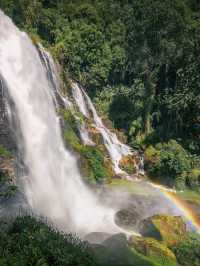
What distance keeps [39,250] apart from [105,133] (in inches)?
1033

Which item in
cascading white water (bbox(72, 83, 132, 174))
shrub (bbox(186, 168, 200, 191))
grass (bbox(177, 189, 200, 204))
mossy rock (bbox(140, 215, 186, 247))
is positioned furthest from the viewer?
cascading white water (bbox(72, 83, 132, 174))

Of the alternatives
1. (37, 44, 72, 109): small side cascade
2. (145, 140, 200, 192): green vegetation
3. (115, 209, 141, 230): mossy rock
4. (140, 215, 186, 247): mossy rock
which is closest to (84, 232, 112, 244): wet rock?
(115, 209, 141, 230): mossy rock

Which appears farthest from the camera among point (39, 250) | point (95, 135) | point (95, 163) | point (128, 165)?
point (95, 135)

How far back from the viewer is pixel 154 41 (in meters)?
37.3

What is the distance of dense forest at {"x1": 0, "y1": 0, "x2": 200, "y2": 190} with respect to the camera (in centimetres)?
3494

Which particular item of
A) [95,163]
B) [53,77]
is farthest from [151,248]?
[53,77]

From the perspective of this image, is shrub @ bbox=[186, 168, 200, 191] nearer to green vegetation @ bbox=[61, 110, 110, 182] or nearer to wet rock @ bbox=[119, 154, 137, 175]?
wet rock @ bbox=[119, 154, 137, 175]

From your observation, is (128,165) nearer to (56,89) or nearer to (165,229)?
(56,89)

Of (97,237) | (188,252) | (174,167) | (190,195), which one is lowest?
(190,195)

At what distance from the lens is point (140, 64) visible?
40.3 m

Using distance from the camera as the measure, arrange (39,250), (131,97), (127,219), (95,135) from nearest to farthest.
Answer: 1. (39,250)
2. (127,219)
3. (95,135)
4. (131,97)

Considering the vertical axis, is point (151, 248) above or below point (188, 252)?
above

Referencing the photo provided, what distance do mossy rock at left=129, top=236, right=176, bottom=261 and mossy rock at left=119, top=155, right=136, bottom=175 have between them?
14.5m

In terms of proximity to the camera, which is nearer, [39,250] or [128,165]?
[39,250]
